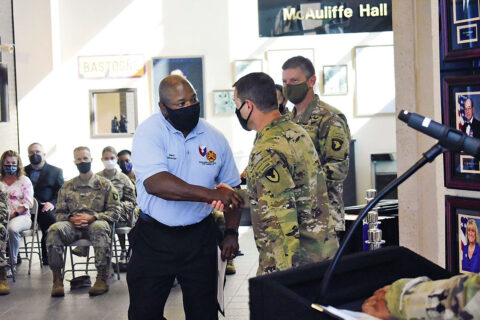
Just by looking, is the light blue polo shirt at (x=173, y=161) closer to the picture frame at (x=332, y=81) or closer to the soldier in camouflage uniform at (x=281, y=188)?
the soldier in camouflage uniform at (x=281, y=188)

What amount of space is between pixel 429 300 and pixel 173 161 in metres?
2.06

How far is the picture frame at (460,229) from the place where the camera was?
3.08 m

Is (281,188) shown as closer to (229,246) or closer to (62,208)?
(229,246)

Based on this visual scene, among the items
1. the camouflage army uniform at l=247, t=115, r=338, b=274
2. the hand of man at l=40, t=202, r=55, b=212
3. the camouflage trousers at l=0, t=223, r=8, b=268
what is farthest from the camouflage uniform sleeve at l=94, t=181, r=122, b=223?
the camouflage army uniform at l=247, t=115, r=338, b=274

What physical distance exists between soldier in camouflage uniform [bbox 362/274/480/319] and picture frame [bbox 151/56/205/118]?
9.69 metres

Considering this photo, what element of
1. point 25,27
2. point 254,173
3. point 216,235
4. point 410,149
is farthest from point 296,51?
point 254,173

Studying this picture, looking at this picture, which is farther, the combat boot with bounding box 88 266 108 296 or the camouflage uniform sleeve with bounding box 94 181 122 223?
the camouflage uniform sleeve with bounding box 94 181 122 223

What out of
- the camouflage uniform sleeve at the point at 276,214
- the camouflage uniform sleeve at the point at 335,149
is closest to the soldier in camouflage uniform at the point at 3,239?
the camouflage uniform sleeve at the point at 335,149

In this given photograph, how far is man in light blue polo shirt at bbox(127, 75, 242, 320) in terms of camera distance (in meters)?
3.24

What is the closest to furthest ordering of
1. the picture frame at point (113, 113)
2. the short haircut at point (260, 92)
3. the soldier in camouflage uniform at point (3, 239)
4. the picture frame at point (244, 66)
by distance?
the short haircut at point (260, 92), the soldier in camouflage uniform at point (3, 239), the picture frame at point (244, 66), the picture frame at point (113, 113)

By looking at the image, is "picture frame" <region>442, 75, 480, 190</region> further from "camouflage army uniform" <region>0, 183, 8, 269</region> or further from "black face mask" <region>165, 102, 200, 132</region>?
"camouflage army uniform" <region>0, 183, 8, 269</region>

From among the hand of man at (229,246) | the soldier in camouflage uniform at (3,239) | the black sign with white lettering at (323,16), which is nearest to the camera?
the hand of man at (229,246)

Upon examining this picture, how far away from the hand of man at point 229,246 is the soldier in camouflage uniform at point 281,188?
0.69 meters

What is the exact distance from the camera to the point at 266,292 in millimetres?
1424
